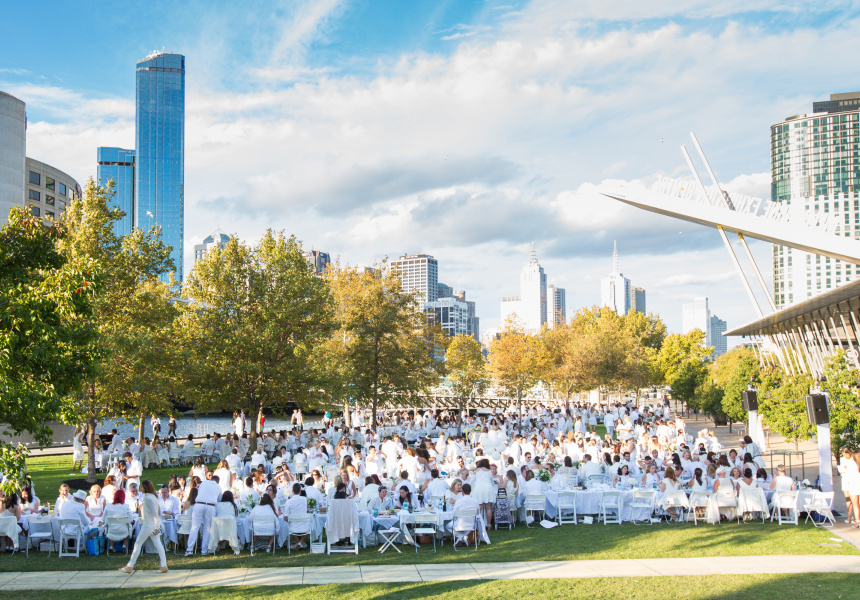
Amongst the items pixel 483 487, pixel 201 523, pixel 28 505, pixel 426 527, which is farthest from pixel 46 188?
pixel 426 527

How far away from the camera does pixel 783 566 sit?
11.5 m

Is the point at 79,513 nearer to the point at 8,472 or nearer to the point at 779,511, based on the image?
the point at 8,472

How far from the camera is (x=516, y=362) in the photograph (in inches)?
2088

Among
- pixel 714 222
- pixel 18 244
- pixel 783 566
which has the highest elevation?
pixel 714 222

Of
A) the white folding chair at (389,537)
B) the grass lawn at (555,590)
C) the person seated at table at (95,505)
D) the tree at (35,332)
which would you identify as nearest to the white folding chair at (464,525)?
the white folding chair at (389,537)

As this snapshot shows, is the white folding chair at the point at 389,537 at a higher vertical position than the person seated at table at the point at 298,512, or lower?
lower

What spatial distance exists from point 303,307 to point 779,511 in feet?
60.8

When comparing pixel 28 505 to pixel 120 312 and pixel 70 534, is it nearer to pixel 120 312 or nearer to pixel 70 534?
pixel 70 534

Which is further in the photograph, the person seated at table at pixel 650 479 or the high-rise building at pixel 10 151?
the high-rise building at pixel 10 151

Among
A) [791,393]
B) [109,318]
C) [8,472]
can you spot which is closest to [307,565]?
[8,472]

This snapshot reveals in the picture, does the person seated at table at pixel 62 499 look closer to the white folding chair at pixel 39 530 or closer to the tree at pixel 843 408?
the white folding chair at pixel 39 530

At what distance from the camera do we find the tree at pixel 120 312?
20750 millimetres

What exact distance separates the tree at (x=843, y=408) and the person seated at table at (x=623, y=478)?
6.05 metres

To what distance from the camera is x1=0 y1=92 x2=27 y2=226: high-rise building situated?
70.9m
